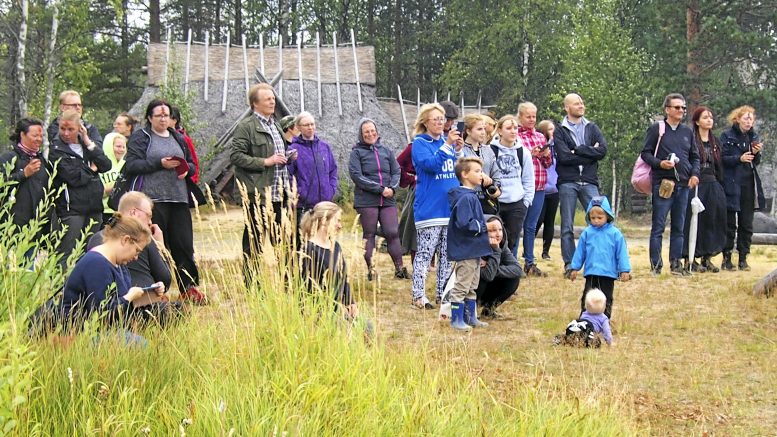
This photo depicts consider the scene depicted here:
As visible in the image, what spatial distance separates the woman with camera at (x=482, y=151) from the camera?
25.8 feet

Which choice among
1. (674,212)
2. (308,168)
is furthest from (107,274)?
(674,212)

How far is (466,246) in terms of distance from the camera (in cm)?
698

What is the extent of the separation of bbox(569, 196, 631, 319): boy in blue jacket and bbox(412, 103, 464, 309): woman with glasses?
1220 mm

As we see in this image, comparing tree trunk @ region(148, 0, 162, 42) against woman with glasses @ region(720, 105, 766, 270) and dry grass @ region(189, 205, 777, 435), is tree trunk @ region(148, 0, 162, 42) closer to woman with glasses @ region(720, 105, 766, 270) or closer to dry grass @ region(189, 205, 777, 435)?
dry grass @ region(189, 205, 777, 435)

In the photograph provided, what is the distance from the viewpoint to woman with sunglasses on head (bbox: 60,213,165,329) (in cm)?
461

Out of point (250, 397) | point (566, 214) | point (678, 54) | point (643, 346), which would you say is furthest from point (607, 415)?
point (678, 54)

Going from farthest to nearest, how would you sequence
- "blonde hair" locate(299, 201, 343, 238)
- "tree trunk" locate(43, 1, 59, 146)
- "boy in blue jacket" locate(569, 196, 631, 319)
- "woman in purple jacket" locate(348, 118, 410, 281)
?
1. "tree trunk" locate(43, 1, 59, 146)
2. "woman in purple jacket" locate(348, 118, 410, 281)
3. "boy in blue jacket" locate(569, 196, 631, 319)
4. "blonde hair" locate(299, 201, 343, 238)

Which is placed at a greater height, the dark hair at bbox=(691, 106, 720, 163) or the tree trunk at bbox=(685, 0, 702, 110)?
the tree trunk at bbox=(685, 0, 702, 110)

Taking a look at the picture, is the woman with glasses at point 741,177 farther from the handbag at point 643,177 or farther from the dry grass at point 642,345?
the handbag at point 643,177

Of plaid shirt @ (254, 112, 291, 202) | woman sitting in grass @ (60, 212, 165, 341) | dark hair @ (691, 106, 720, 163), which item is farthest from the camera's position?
dark hair @ (691, 106, 720, 163)

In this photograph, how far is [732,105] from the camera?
2438 centimetres

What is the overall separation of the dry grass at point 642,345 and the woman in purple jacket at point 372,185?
0.54 meters

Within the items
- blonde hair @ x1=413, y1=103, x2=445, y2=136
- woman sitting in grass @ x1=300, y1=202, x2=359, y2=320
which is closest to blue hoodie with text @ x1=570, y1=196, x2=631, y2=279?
blonde hair @ x1=413, y1=103, x2=445, y2=136

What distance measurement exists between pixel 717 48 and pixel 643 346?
20.0 m
